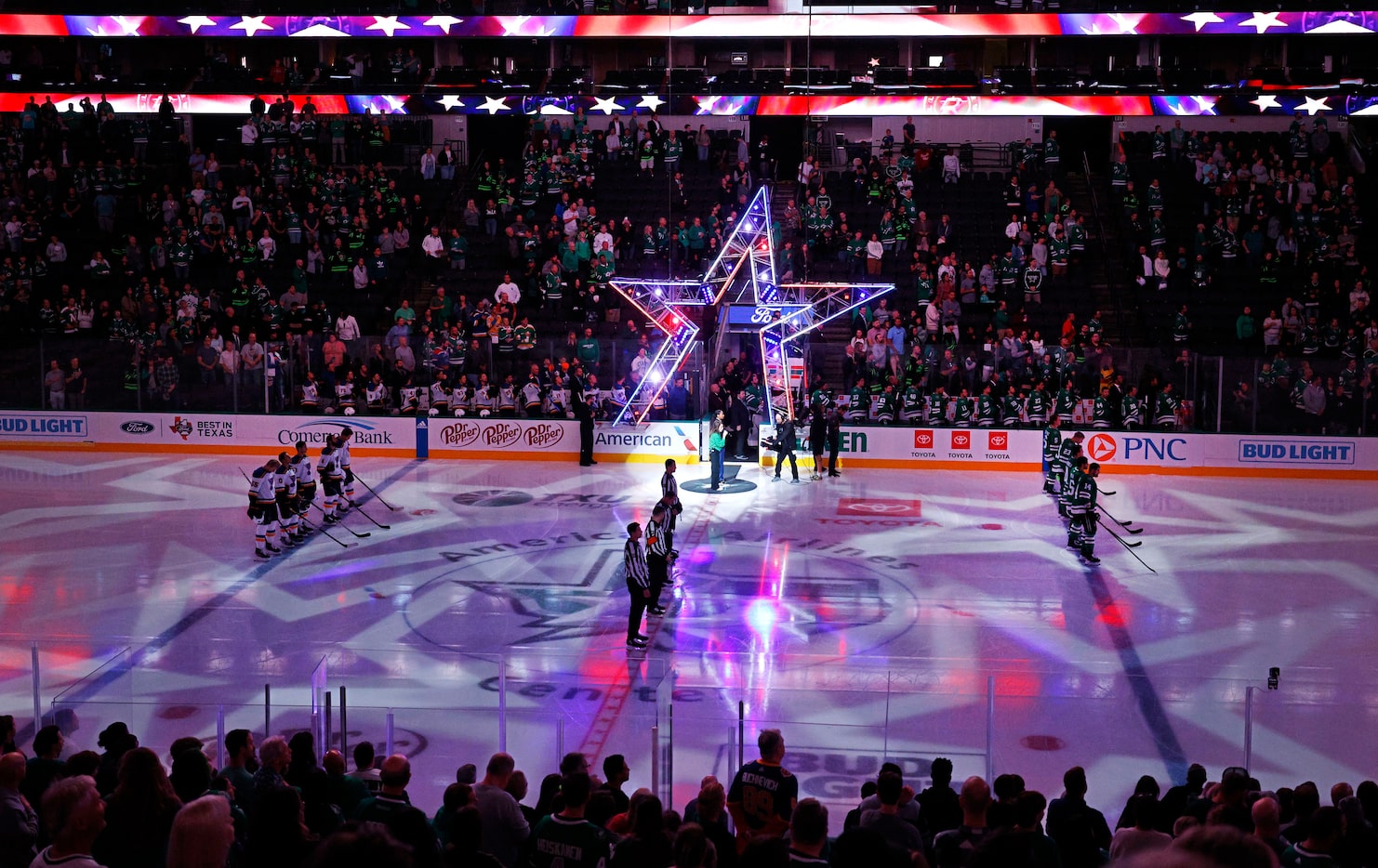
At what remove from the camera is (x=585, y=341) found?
26.2 metres

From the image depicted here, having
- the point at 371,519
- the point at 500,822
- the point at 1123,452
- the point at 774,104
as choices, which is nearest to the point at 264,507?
the point at 371,519

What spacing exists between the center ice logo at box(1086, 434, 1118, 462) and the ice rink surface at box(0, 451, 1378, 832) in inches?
50.4

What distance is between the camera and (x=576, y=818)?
239 inches

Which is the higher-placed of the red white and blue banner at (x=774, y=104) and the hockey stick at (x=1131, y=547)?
the red white and blue banner at (x=774, y=104)

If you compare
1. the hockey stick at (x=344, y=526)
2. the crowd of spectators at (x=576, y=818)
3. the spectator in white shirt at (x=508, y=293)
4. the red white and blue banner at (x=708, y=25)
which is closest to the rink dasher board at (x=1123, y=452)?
the spectator in white shirt at (x=508, y=293)

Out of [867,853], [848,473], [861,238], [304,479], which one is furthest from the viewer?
[861,238]

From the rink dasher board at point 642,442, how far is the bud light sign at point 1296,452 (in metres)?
0.02

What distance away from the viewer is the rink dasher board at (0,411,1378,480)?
2469cm

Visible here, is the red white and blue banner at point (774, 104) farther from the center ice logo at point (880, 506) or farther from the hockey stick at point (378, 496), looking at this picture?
the hockey stick at point (378, 496)

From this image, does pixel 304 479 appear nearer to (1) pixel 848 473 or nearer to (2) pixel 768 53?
(1) pixel 848 473

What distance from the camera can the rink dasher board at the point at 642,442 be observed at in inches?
972

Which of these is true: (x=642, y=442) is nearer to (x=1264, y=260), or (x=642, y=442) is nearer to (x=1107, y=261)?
(x=1107, y=261)

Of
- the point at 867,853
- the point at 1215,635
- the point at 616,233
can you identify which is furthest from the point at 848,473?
the point at 867,853

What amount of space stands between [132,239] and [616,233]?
1086 centimetres
